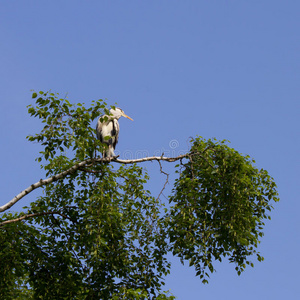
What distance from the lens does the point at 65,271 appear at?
1139cm

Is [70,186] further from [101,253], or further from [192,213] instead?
[192,213]

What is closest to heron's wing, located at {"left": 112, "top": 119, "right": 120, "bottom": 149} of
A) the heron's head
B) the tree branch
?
the heron's head

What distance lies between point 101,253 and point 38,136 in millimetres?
2863

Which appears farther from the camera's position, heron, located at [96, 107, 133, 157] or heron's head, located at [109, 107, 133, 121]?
heron's head, located at [109, 107, 133, 121]

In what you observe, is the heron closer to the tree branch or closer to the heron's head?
the heron's head

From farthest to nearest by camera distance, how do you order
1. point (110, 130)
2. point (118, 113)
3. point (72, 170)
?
point (118, 113)
point (110, 130)
point (72, 170)

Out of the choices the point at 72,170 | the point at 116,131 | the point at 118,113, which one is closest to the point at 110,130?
the point at 116,131

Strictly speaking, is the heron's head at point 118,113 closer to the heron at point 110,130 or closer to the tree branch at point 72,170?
the heron at point 110,130

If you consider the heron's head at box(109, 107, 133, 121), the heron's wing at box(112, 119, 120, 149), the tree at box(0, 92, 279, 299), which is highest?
the heron's head at box(109, 107, 133, 121)

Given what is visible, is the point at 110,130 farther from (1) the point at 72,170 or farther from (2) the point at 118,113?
(1) the point at 72,170

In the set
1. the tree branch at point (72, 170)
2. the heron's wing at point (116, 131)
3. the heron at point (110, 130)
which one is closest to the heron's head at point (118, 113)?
Answer: the heron at point (110, 130)

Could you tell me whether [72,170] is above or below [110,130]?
below

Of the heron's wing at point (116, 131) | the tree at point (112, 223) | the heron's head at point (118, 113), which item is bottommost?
the tree at point (112, 223)

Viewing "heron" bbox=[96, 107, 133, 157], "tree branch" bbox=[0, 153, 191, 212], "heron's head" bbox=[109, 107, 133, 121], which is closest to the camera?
"tree branch" bbox=[0, 153, 191, 212]
